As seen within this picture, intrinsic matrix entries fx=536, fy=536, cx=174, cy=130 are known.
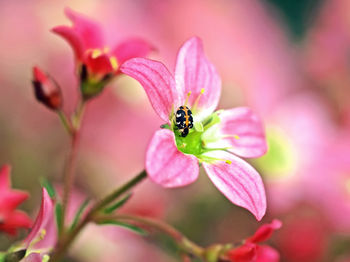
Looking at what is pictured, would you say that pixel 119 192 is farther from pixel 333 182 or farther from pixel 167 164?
pixel 333 182

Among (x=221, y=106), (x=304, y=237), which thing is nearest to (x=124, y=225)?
(x=304, y=237)

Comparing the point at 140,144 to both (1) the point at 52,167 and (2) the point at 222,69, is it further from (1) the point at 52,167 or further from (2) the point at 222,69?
(2) the point at 222,69

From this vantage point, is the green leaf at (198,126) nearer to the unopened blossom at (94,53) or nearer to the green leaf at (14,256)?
the unopened blossom at (94,53)

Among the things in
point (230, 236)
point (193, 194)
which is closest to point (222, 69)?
point (193, 194)

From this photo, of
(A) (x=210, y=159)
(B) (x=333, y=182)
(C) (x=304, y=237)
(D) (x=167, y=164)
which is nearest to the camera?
(D) (x=167, y=164)

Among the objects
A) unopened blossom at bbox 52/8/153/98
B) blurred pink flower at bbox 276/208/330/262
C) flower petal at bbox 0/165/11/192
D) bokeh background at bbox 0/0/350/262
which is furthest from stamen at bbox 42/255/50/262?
blurred pink flower at bbox 276/208/330/262
